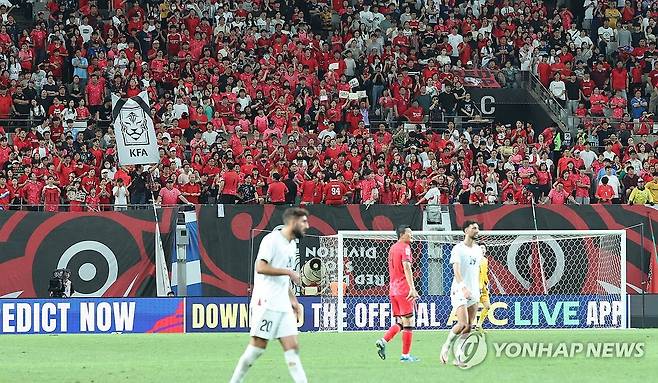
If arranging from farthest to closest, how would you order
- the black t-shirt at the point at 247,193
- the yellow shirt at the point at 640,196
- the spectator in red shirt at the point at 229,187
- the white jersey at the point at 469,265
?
the yellow shirt at the point at 640,196
the spectator in red shirt at the point at 229,187
the black t-shirt at the point at 247,193
the white jersey at the point at 469,265

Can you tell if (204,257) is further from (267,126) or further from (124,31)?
(124,31)

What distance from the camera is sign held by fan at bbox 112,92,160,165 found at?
27359 millimetres

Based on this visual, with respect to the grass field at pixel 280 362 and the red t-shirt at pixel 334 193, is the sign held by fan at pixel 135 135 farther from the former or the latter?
the grass field at pixel 280 362

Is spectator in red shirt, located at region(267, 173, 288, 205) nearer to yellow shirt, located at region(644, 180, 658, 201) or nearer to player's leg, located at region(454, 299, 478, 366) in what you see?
yellow shirt, located at region(644, 180, 658, 201)

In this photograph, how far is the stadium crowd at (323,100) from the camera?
96.8 feet

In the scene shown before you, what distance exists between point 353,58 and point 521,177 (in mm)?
7635

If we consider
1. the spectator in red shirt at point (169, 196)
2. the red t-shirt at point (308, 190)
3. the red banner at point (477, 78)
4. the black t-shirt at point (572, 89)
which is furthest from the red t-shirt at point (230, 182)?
the black t-shirt at point (572, 89)

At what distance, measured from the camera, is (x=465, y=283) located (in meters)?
18.3

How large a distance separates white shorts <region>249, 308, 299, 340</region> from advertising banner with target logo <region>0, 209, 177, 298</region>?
14.7m

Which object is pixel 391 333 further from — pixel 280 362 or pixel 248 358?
pixel 248 358

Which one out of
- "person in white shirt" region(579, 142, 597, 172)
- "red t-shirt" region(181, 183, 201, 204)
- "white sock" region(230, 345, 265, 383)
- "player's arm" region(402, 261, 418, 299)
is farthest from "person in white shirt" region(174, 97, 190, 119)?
"white sock" region(230, 345, 265, 383)

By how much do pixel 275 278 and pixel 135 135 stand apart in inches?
591

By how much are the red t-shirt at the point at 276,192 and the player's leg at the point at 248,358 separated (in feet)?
53.0

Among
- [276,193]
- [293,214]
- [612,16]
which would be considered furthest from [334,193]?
[293,214]
